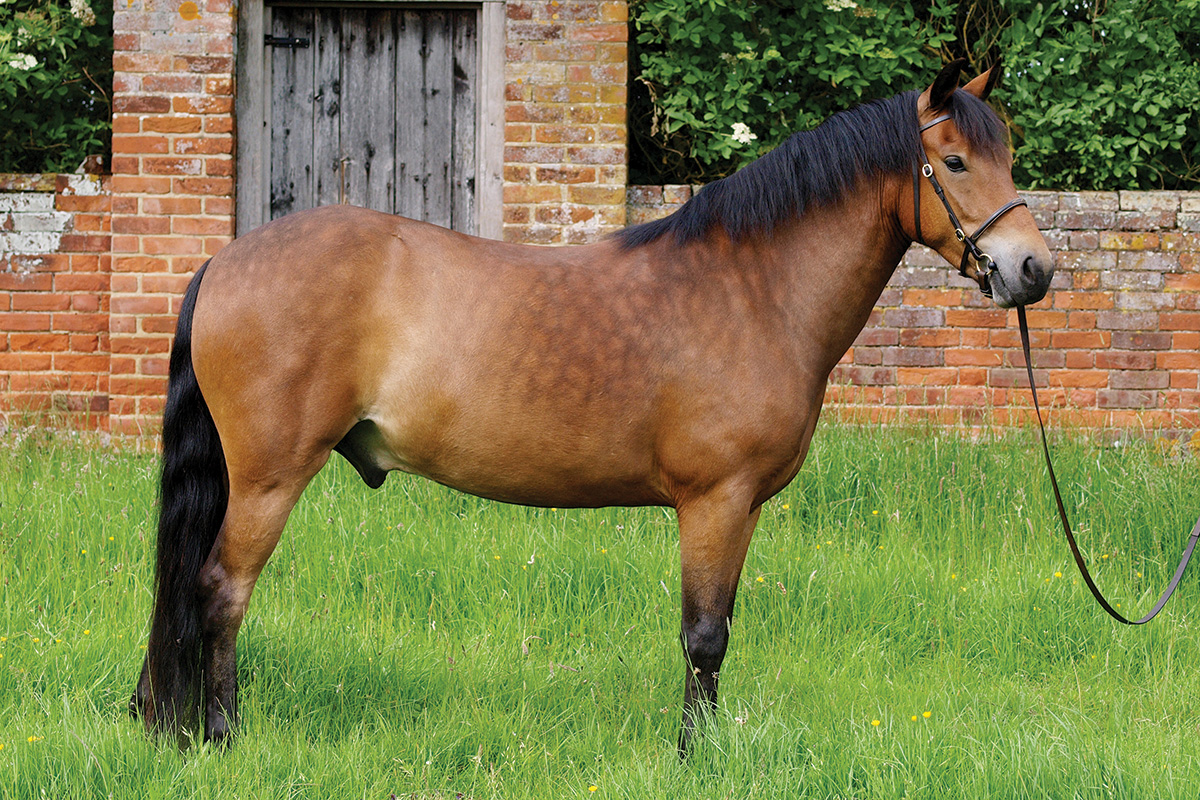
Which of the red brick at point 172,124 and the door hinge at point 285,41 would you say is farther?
the door hinge at point 285,41

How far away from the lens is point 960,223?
9.61 ft

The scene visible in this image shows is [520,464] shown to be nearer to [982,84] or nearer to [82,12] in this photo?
[982,84]

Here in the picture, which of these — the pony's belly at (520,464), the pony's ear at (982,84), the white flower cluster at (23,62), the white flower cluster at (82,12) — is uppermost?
the white flower cluster at (82,12)

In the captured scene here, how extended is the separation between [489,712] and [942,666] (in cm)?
170

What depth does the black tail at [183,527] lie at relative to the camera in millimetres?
3012

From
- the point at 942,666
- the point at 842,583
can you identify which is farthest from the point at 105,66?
the point at 942,666

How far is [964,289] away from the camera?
6234 millimetres

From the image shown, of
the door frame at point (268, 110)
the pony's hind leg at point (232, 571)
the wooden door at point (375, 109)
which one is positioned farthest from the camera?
the wooden door at point (375, 109)

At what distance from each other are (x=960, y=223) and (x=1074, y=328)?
12.6 feet

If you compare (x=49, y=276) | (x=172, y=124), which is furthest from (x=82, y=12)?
(x=49, y=276)

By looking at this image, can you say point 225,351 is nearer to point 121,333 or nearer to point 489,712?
point 489,712

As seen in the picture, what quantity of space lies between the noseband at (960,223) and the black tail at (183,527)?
7.24 feet

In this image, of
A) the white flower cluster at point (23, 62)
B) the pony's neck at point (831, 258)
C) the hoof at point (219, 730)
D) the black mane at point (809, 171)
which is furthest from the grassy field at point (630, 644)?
the white flower cluster at point (23, 62)

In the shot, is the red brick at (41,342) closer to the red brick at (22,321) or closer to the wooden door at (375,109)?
the red brick at (22,321)
